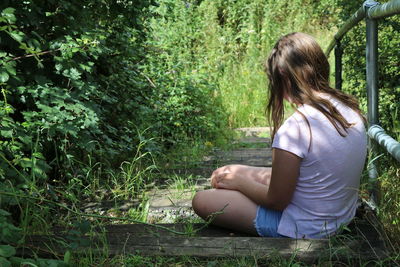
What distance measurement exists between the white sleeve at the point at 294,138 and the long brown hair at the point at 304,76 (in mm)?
53

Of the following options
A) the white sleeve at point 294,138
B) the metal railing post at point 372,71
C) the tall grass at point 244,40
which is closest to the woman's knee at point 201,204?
the white sleeve at point 294,138

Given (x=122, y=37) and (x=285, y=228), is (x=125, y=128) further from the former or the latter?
(x=285, y=228)

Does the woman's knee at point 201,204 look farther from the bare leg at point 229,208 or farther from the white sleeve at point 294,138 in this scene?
the white sleeve at point 294,138

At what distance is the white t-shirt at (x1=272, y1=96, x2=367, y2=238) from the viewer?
206 centimetres

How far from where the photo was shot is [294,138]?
2.04 m

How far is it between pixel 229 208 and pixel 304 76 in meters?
0.66

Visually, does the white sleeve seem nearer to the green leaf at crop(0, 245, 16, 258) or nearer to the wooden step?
the wooden step

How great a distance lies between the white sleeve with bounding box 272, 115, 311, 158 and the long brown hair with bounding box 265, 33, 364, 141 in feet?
0.17

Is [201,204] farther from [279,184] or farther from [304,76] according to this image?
[304,76]

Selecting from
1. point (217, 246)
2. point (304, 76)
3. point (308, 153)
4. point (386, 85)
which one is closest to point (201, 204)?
point (217, 246)

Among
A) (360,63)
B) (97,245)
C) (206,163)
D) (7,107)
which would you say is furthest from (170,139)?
(97,245)

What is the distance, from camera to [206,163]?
427 centimetres

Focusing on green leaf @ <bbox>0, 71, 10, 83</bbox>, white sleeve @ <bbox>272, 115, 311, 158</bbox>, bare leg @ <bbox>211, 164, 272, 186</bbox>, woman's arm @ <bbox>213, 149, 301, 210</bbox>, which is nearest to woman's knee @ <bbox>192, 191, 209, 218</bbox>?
bare leg @ <bbox>211, 164, 272, 186</bbox>

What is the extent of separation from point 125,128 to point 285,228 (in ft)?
6.13
